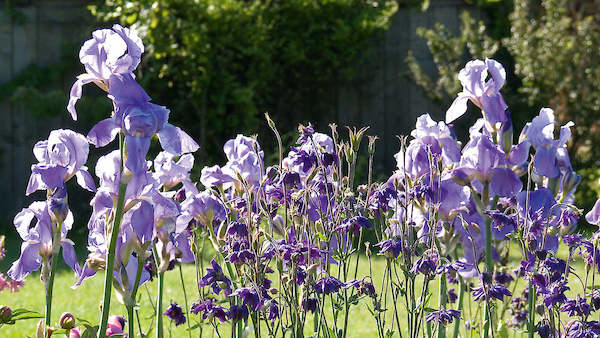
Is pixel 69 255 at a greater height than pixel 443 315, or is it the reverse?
pixel 69 255

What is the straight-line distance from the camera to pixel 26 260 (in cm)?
170

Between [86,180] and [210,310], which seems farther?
[210,310]

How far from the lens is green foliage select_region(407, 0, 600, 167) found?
6.88 meters

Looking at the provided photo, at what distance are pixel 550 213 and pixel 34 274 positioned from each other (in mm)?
4043

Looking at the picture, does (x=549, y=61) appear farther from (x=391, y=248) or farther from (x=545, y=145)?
(x=391, y=248)

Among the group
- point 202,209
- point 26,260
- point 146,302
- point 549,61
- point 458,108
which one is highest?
point 549,61

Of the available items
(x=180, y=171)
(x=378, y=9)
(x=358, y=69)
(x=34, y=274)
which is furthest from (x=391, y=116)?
(x=180, y=171)

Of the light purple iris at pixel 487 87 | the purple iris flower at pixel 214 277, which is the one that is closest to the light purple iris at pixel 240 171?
the purple iris flower at pixel 214 277

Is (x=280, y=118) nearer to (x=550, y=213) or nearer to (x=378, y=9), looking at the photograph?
(x=378, y=9)

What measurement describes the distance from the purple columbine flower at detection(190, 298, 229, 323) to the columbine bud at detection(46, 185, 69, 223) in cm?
37

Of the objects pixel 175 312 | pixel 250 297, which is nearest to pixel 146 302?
pixel 175 312

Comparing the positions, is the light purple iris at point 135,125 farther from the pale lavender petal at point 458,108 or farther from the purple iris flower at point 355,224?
the pale lavender petal at point 458,108

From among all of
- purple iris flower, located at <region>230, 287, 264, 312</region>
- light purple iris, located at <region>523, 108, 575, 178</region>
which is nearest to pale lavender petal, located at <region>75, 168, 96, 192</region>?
purple iris flower, located at <region>230, 287, 264, 312</region>

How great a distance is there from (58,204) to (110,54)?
12.7 inches
